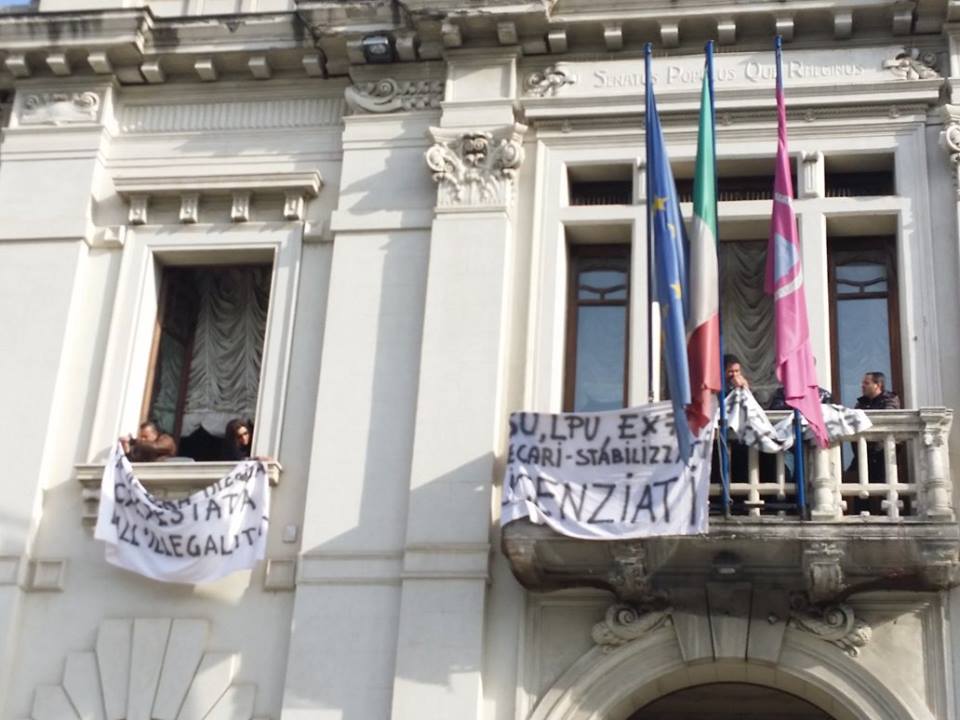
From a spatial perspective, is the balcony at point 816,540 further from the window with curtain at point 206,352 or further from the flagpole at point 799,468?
the window with curtain at point 206,352

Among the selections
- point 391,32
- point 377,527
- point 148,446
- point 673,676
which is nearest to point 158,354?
point 148,446

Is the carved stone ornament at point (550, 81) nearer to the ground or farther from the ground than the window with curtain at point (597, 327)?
farther from the ground

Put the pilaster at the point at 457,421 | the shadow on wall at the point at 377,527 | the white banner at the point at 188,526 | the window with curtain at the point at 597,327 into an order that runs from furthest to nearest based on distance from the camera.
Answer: the window with curtain at the point at 597,327 < the white banner at the point at 188,526 < the shadow on wall at the point at 377,527 < the pilaster at the point at 457,421

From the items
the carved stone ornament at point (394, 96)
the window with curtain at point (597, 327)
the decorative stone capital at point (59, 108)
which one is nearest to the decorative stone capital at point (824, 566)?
the window with curtain at point (597, 327)

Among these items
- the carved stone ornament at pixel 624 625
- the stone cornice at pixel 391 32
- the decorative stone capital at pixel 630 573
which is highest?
the stone cornice at pixel 391 32

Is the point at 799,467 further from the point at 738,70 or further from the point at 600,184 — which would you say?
the point at 738,70

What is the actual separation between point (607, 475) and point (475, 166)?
13.9 feet

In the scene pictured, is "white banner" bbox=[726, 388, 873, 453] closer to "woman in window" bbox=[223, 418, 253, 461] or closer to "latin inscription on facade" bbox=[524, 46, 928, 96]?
"latin inscription on facade" bbox=[524, 46, 928, 96]

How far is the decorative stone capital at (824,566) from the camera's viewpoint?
15.0 m

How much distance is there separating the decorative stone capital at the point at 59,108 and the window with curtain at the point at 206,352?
219cm

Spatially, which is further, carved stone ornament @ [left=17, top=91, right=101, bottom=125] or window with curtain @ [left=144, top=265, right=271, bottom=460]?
carved stone ornament @ [left=17, top=91, right=101, bottom=125]

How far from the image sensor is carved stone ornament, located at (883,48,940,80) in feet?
59.4

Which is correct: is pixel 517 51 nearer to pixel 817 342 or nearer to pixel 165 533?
pixel 817 342

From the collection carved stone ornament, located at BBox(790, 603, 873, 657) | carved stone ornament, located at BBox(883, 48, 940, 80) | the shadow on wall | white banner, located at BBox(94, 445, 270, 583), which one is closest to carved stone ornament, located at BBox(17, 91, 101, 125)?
the shadow on wall
